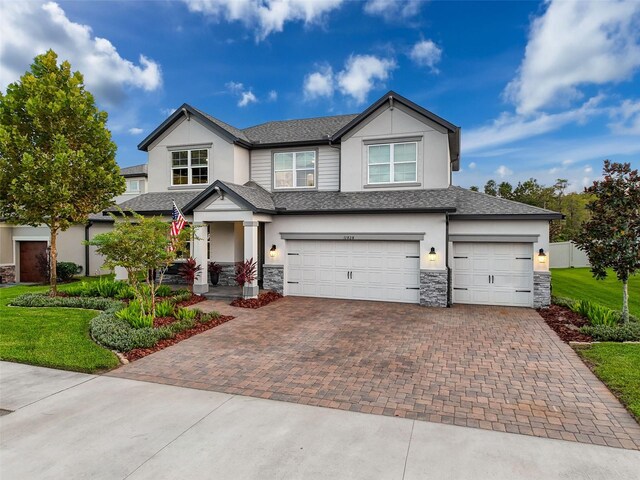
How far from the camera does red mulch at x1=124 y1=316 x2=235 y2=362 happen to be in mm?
7688

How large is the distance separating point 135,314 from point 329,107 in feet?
89.3

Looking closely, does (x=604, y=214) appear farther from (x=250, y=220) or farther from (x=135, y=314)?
(x=135, y=314)

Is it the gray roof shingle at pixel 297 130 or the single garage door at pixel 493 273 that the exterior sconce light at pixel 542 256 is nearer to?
the single garage door at pixel 493 273

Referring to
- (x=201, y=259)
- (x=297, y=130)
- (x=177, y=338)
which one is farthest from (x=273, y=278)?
(x=297, y=130)

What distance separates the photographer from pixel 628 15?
12.7m

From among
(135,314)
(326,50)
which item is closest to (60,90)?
(135,314)

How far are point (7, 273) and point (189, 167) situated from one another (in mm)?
12723

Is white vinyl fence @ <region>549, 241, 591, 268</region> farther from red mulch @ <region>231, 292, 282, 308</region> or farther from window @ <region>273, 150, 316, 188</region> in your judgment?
red mulch @ <region>231, 292, 282, 308</region>

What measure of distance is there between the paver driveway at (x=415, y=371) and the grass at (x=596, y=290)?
15.6 ft

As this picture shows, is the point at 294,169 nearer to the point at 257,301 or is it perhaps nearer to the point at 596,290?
the point at 257,301

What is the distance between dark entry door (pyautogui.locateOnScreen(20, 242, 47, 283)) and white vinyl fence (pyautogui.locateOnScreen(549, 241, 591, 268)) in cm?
3317

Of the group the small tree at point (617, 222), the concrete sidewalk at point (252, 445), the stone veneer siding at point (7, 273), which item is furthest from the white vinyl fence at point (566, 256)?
the stone veneer siding at point (7, 273)

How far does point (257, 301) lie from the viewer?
521 inches

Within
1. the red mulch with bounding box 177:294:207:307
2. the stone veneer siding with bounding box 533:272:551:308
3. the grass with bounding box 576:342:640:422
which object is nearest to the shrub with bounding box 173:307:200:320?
the red mulch with bounding box 177:294:207:307
